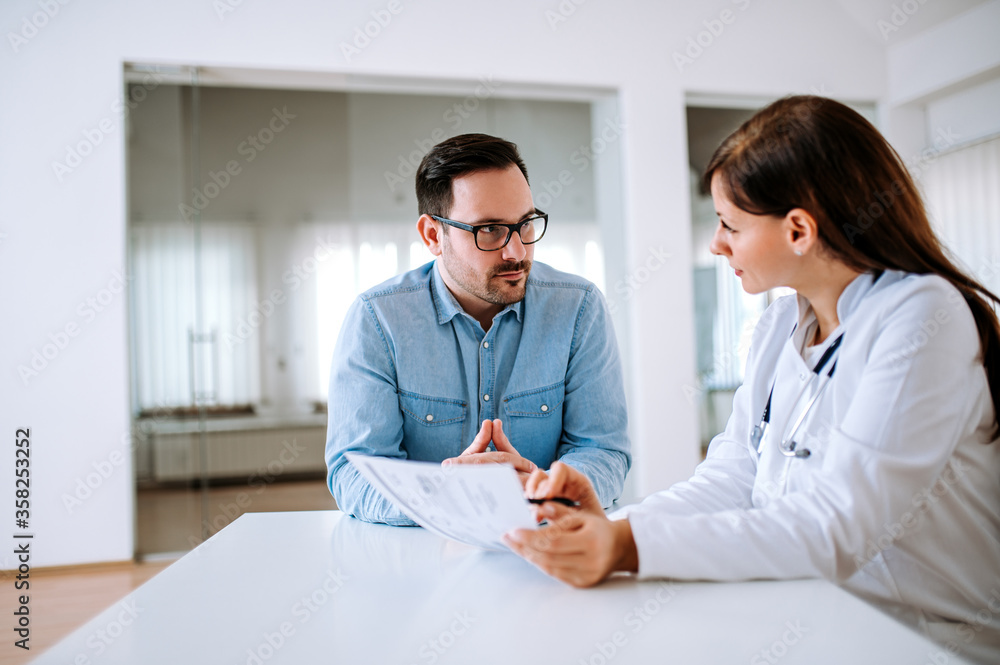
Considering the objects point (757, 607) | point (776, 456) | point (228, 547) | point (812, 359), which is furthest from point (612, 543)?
point (228, 547)

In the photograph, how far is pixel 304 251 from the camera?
22.3 feet

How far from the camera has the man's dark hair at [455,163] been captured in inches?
66.0

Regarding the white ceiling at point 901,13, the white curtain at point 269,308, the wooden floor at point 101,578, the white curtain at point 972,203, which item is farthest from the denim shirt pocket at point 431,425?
the white curtain at point 269,308

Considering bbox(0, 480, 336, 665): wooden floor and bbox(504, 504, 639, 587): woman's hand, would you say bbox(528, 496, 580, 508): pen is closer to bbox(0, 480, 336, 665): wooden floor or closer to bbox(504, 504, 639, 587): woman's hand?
bbox(504, 504, 639, 587): woman's hand

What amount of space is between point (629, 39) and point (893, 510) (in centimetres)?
372

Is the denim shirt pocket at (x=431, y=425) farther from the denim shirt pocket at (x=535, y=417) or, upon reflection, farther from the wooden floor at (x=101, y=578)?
the wooden floor at (x=101, y=578)

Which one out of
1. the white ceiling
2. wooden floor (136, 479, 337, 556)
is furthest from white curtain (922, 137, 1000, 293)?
wooden floor (136, 479, 337, 556)

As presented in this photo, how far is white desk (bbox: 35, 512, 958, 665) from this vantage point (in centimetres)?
68

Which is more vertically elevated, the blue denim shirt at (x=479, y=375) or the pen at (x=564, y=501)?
the blue denim shirt at (x=479, y=375)

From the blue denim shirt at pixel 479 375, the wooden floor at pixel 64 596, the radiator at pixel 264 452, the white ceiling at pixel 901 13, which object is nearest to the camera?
the blue denim shirt at pixel 479 375

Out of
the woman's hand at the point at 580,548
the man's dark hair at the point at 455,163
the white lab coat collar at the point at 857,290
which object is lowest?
the woman's hand at the point at 580,548

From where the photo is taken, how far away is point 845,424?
0.91m

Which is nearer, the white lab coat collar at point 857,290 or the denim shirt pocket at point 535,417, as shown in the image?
the white lab coat collar at point 857,290

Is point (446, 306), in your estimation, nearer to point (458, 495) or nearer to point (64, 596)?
point (458, 495)
